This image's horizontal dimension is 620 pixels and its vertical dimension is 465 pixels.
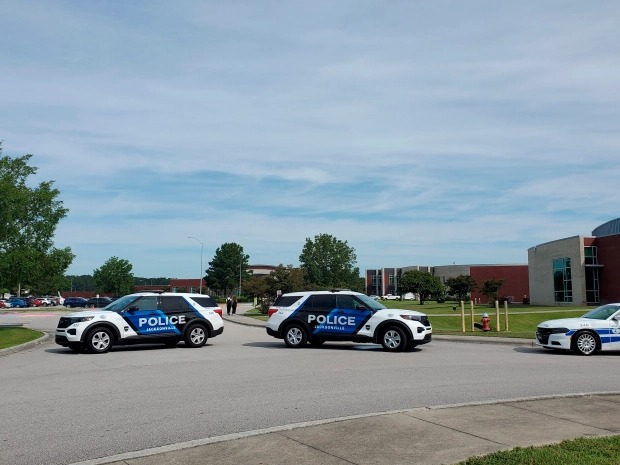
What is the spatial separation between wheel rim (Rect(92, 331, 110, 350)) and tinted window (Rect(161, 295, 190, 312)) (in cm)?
192

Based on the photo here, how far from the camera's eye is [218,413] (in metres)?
8.93

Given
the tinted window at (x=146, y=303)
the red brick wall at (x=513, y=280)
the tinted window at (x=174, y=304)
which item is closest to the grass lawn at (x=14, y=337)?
the tinted window at (x=146, y=303)

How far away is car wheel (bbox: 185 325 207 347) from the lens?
1985cm

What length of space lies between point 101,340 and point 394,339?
8.37 m

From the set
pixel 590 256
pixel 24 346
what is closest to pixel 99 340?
pixel 24 346

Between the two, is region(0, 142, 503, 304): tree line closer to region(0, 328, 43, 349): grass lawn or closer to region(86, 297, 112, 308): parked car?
region(0, 328, 43, 349): grass lawn

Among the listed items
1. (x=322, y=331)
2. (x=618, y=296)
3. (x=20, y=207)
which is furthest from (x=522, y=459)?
(x=618, y=296)

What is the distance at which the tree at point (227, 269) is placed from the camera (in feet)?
447

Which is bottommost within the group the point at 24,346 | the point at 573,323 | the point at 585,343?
the point at 24,346

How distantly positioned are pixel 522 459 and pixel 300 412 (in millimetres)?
3681

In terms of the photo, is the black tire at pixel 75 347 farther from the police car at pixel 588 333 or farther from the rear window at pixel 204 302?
the police car at pixel 588 333

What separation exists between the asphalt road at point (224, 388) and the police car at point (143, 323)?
572 millimetres

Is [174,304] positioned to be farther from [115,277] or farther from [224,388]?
[115,277]

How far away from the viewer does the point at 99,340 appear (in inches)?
727
